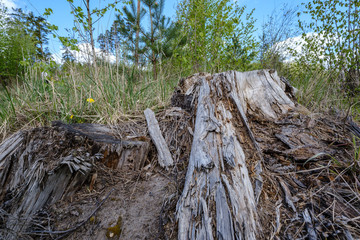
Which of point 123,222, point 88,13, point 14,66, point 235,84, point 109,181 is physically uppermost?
point 14,66

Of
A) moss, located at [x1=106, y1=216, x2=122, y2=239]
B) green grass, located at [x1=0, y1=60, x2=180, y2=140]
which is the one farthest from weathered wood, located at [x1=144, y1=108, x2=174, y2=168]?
moss, located at [x1=106, y1=216, x2=122, y2=239]

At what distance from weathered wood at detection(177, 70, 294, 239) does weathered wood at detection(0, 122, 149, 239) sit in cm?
65

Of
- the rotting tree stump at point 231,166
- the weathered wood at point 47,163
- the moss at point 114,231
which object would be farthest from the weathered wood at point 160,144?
the moss at point 114,231

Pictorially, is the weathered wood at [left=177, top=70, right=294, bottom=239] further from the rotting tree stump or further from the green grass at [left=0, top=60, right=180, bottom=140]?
the green grass at [left=0, top=60, right=180, bottom=140]

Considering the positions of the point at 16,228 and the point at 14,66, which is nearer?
the point at 16,228

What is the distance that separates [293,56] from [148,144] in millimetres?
5254

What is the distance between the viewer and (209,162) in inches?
40.3

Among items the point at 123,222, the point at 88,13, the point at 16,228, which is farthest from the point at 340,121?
the point at 88,13

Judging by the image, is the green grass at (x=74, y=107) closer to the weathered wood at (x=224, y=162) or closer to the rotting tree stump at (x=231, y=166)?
the rotting tree stump at (x=231, y=166)

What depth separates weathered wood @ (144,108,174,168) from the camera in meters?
1.44

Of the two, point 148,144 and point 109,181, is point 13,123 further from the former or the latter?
point 148,144

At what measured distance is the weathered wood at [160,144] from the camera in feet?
4.73

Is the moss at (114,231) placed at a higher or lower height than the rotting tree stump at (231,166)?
lower

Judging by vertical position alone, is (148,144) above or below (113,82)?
below
